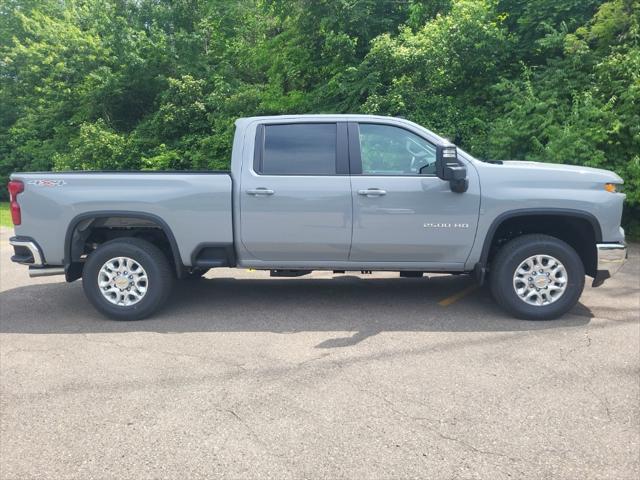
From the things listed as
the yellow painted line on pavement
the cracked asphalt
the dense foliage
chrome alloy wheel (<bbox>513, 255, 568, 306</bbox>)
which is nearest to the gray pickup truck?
chrome alloy wheel (<bbox>513, 255, 568, 306</bbox>)

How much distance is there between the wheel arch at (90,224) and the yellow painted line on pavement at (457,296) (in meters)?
2.84

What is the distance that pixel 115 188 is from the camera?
557 cm

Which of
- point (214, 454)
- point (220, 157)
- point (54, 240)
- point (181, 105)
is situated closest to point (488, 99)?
point (220, 157)

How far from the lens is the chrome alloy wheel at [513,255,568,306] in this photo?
547 centimetres

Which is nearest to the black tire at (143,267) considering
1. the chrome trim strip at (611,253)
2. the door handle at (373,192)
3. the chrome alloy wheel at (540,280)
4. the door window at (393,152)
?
the door handle at (373,192)

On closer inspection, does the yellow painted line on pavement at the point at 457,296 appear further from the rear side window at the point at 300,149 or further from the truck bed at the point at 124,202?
the truck bed at the point at 124,202

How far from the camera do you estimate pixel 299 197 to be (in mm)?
5539

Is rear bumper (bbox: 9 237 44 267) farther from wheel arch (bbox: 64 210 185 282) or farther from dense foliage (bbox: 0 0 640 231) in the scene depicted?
dense foliage (bbox: 0 0 640 231)

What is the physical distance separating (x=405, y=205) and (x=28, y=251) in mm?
3802

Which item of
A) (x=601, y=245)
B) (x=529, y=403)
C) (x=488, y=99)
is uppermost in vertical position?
(x=488, y=99)

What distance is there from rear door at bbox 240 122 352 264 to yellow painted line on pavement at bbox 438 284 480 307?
131 cm

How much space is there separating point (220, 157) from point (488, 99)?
23.6 feet

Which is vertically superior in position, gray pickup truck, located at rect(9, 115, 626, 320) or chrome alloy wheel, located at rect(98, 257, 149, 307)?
gray pickup truck, located at rect(9, 115, 626, 320)

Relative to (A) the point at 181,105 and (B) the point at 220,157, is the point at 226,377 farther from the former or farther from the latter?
(A) the point at 181,105
